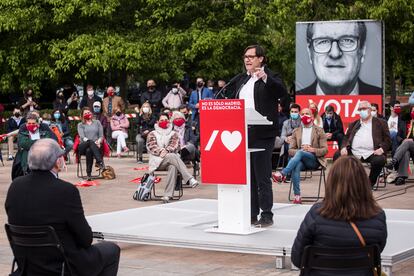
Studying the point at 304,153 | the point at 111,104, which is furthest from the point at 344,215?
the point at 111,104

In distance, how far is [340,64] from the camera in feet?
74.7

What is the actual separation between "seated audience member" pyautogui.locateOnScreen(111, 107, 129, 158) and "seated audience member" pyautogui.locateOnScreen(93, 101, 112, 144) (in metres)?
1.07

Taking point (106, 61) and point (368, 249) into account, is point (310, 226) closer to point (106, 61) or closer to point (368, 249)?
point (368, 249)

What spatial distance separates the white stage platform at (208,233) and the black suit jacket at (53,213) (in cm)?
288

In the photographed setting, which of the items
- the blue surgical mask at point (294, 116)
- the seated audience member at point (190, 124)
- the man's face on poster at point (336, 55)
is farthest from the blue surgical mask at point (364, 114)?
the man's face on poster at point (336, 55)

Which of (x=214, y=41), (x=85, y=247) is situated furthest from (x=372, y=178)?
(x=214, y=41)

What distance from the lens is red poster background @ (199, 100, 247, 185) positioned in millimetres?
9969

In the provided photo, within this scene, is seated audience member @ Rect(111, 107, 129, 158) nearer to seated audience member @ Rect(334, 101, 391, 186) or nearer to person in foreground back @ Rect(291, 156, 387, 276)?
seated audience member @ Rect(334, 101, 391, 186)

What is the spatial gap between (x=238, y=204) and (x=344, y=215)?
4126 mm

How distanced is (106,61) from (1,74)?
465 cm

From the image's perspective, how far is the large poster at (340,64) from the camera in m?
22.4

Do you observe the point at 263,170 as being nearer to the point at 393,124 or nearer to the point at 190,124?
the point at 190,124

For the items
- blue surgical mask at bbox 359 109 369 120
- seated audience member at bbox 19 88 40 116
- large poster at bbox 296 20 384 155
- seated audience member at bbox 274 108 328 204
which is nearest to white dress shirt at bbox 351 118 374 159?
blue surgical mask at bbox 359 109 369 120

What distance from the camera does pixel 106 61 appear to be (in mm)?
31531
